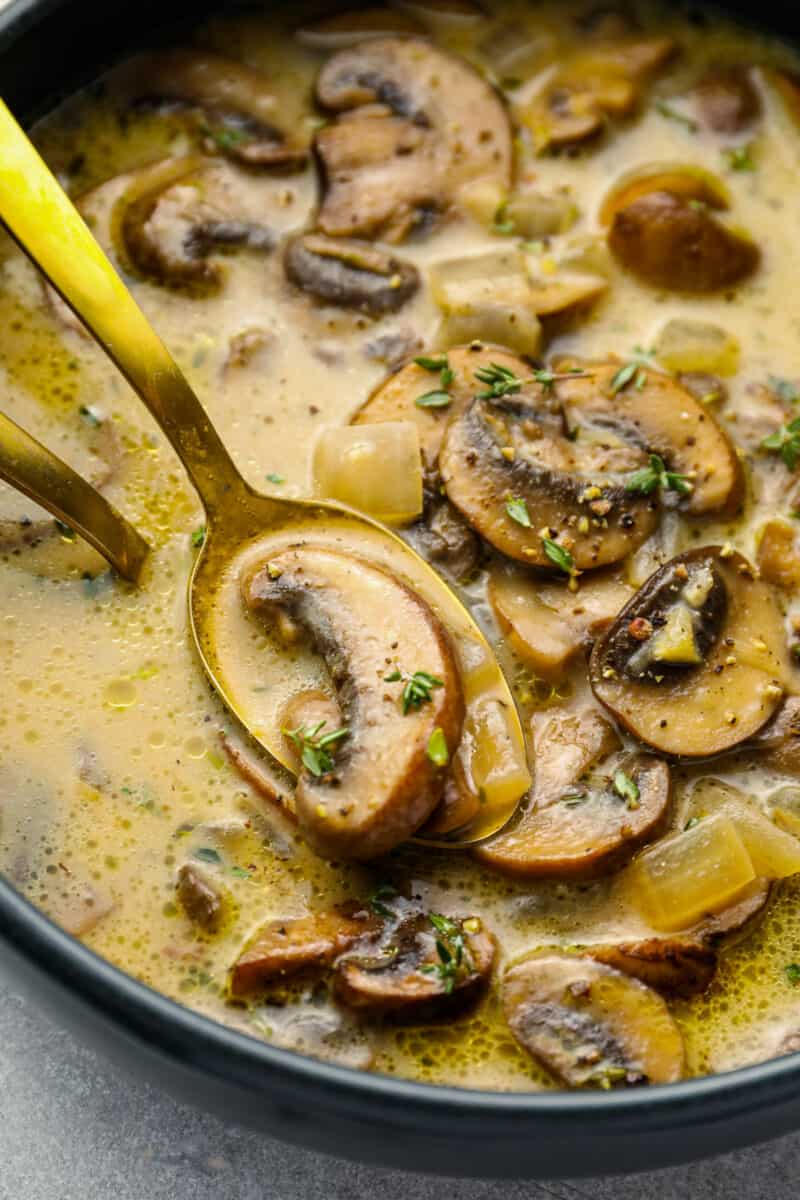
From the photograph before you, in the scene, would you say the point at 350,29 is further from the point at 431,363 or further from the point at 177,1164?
the point at 177,1164

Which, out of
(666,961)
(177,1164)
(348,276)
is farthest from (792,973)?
(348,276)

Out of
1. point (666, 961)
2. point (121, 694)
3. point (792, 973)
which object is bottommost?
point (792, 973)

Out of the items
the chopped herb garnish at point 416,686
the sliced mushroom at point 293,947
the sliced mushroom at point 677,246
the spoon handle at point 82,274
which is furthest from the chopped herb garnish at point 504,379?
the sliced mushroom at point 293,947

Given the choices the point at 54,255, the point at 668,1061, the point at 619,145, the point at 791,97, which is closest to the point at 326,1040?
the point at 668,1061

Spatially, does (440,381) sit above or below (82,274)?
below

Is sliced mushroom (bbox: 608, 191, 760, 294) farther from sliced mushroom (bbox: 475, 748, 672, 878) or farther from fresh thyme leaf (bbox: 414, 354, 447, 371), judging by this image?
sliced mushroom (bbox: 475, 748, 672, 878)

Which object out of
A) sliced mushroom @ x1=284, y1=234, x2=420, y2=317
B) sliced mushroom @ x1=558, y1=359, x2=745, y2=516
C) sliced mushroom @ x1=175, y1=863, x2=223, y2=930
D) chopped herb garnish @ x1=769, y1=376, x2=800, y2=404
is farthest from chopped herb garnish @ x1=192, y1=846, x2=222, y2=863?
chopped herb garnish @ x1=769, y1=376, x2=800, y2=404
